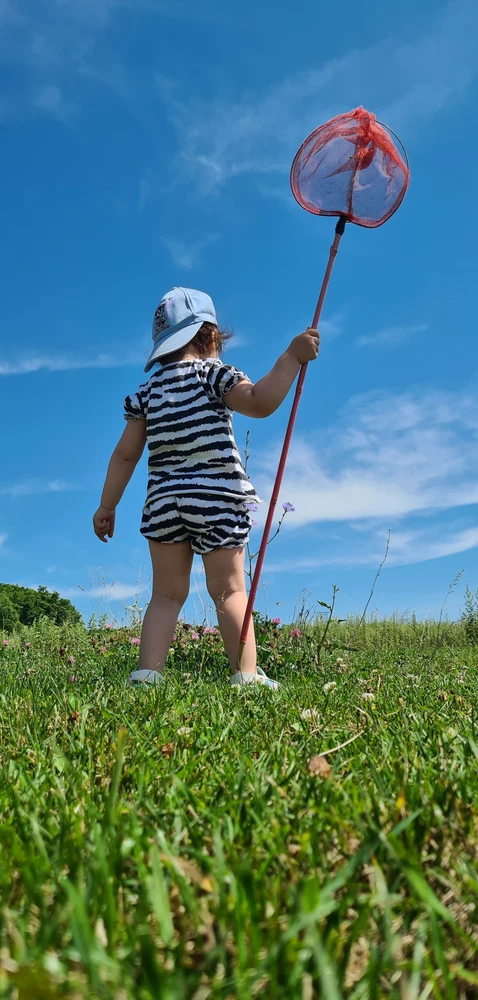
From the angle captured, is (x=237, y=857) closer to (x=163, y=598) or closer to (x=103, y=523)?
(x=163, y=598)

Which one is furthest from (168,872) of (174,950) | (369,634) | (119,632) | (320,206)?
(369,634)

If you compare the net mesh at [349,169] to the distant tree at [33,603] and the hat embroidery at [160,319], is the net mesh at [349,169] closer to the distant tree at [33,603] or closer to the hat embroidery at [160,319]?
the hat embroidery at [160,319]

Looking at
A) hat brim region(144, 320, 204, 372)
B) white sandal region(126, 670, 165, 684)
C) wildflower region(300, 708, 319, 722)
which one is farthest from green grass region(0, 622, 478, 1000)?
hat brim region(144, 320, 204, 372)

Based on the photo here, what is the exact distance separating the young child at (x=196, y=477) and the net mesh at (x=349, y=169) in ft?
3.27

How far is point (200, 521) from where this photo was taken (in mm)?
4473

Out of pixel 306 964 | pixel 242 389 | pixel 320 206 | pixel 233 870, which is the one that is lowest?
pixel 306 964

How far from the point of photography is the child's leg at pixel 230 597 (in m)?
4.47

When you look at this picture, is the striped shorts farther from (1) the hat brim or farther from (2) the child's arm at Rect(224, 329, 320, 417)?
(1) the hat brim

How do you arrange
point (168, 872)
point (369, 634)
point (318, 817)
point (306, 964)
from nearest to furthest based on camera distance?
1. point (306, 964)
2. point (168, 872)
3. point (318, 817)
4. point (369, 634)

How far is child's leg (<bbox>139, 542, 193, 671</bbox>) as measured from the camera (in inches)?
178

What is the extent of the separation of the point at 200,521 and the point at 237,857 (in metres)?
3.33

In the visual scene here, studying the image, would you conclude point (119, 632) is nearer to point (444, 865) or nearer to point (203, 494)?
point (203, 494)

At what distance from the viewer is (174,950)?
87 centimetres

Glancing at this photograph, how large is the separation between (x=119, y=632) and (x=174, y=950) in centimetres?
766
